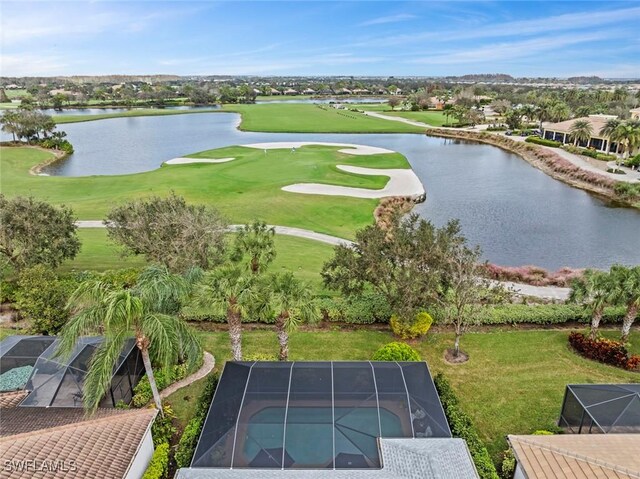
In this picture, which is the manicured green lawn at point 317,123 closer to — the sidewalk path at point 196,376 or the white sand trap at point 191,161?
the white sand trap at point 191,161

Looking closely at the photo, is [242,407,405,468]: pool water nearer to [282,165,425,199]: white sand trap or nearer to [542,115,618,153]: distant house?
[282,165,425,199]: white sand trap

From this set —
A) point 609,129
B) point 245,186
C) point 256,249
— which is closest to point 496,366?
point 256,249

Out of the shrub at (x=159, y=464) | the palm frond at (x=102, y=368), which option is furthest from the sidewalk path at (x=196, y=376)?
the palm frond at (x=102, y=368)

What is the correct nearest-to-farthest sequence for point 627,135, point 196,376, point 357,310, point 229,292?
point 229,292, point 196,376, point 357,310, point 627,135

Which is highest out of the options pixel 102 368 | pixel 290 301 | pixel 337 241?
pixel 290 301

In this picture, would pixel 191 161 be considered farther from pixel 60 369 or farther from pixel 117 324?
pixel 117 324

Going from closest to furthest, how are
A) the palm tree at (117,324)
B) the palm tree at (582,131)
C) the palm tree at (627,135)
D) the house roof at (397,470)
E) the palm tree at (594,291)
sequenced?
the house roof at (397,470) → the palm tree at (117,324) → the palm tree at (594,291) → the palm tree at (627,135) → the palm tree at (582,131)
